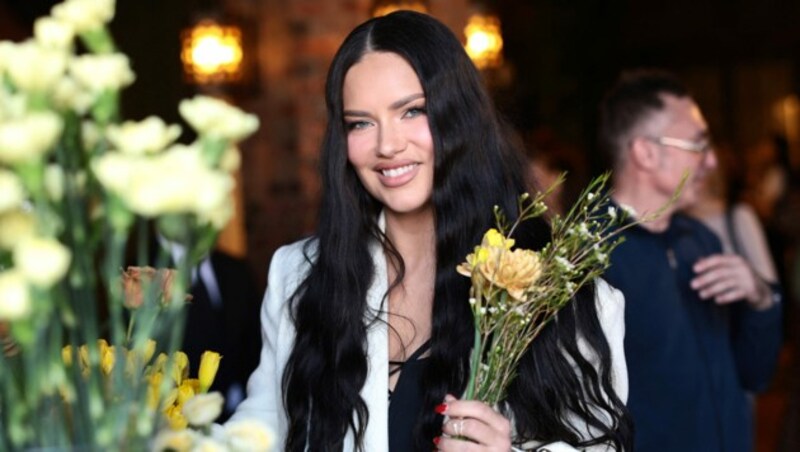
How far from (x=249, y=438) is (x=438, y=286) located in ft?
3.51

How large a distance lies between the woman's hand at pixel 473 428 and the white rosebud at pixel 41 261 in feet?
2.91

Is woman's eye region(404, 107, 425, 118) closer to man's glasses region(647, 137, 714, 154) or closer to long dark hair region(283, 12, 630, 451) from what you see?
long dark hair region(283, 12, 630, 451)

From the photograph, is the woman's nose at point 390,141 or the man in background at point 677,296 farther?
the man in background at point 677,296

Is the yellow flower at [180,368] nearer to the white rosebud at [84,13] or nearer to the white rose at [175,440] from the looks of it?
the white rose at [175,440]

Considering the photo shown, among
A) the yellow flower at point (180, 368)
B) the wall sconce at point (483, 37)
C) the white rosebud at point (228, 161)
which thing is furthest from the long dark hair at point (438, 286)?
the wall sconce at point (483, 37)

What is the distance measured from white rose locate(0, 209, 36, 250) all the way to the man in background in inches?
83.3

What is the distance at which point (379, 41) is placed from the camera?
222 centimetres

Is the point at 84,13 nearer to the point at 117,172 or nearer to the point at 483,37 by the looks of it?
the point at 117,172

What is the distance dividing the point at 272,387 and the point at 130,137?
1366 mm

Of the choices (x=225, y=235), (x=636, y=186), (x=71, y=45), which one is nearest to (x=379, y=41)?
(x=71, y=45)

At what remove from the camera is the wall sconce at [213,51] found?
4.69 m

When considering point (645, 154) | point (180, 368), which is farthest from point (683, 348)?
point (180, 368)

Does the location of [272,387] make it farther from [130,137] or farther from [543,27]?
A: [543,27]

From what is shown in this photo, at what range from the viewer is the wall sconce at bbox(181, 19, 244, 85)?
4.69m
